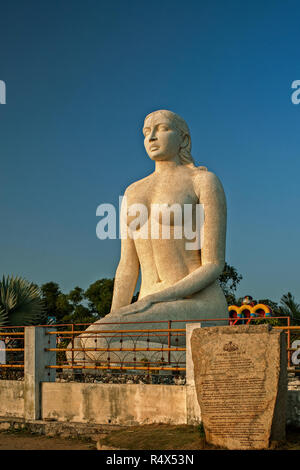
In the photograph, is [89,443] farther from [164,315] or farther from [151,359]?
[164,315]

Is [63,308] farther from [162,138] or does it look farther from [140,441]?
[140,441]

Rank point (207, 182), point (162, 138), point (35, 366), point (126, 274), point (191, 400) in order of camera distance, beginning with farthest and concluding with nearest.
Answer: point (126, 274) < point (162, 138) < point (207, 182) < point (35, 366) < point (191, 400)

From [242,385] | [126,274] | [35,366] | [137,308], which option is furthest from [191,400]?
[126,274]

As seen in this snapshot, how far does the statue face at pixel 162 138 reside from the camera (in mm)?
→ 13406

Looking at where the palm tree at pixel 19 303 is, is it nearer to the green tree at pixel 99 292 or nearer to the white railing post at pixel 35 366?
the white railing post at pixel 35 366

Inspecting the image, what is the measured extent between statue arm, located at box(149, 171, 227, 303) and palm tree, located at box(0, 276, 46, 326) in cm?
339

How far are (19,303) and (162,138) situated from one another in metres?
5.00

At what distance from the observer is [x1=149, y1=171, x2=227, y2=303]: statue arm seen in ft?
40.3

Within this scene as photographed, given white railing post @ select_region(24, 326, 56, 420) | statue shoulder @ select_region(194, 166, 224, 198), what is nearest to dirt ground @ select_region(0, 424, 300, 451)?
white railing post @ select_region(24, 326, 56, 420)

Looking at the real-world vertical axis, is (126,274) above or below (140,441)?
above

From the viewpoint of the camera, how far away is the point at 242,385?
6.81 meters

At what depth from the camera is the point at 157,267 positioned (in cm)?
1316

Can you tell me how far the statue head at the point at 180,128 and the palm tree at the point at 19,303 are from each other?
15.3 feet

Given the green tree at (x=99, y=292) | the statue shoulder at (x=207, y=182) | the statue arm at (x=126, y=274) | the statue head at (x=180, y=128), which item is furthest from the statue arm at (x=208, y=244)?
the green tree at (x=99, y=292)
